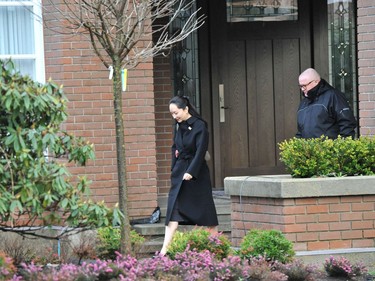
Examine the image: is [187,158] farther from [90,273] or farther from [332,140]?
[90,273]

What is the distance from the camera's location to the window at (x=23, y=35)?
40.2 ft

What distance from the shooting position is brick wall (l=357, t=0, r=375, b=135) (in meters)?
12.0

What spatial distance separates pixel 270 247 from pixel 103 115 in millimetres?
3437

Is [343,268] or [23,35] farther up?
[23,35]

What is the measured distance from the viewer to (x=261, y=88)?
14.9m

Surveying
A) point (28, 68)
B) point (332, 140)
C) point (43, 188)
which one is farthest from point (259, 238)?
point (28, 68)

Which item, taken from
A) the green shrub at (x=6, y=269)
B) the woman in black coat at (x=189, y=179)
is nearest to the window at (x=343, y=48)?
the woman in black coat at (x=189, y=179)

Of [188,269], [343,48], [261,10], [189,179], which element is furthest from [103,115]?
[343,48]

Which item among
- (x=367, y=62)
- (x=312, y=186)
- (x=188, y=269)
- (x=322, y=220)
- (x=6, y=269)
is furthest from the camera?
(x=367, y=62)

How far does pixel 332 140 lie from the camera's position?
10.7m

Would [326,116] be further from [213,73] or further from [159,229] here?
[213,73]

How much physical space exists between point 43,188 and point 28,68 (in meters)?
4.53

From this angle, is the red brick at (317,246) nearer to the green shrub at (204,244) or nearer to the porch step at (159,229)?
the green shrub at (204,244)

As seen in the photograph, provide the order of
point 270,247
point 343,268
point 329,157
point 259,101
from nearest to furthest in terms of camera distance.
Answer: point 343,268 < point 270,247 < point 329,157 < point 259,101
